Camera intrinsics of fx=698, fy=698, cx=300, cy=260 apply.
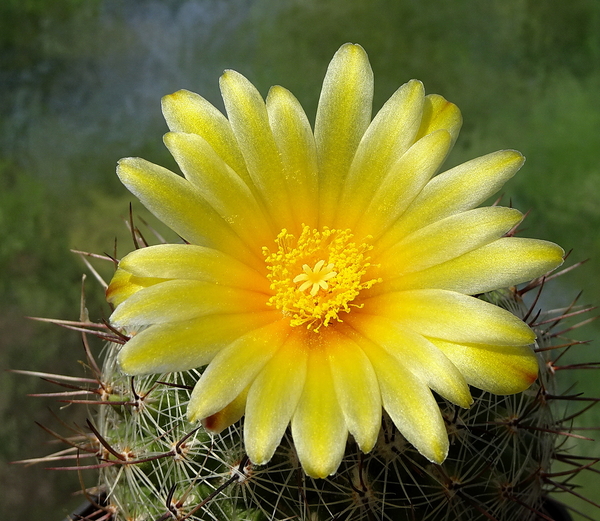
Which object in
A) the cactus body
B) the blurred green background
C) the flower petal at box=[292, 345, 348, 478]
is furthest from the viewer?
the blurred green background

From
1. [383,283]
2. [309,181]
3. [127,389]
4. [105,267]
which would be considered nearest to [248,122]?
[309,181]

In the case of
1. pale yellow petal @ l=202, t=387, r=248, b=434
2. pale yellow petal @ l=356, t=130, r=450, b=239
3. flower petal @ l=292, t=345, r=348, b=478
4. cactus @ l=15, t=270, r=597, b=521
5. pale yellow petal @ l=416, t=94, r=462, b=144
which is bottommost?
cactus @ l=15, t=270, r=597, b=521

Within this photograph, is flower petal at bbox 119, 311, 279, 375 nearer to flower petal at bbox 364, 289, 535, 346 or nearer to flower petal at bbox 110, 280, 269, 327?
flower petal at bbox 110, 280, 269, 327

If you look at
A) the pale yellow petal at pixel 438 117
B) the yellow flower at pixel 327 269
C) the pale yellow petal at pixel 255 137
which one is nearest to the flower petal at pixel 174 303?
the yellow flower at pixel 327 269

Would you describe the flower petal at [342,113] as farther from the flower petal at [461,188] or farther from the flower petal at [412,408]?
the flower petal at [412,408]

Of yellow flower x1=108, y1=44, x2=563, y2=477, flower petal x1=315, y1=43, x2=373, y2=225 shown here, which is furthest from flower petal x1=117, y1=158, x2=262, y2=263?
flower petal x1=315, y1=43, x2=373, y2=225

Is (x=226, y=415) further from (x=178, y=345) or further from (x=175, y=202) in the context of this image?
(x=175, y=202)

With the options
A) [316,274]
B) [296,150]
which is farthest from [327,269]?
[296,150]
